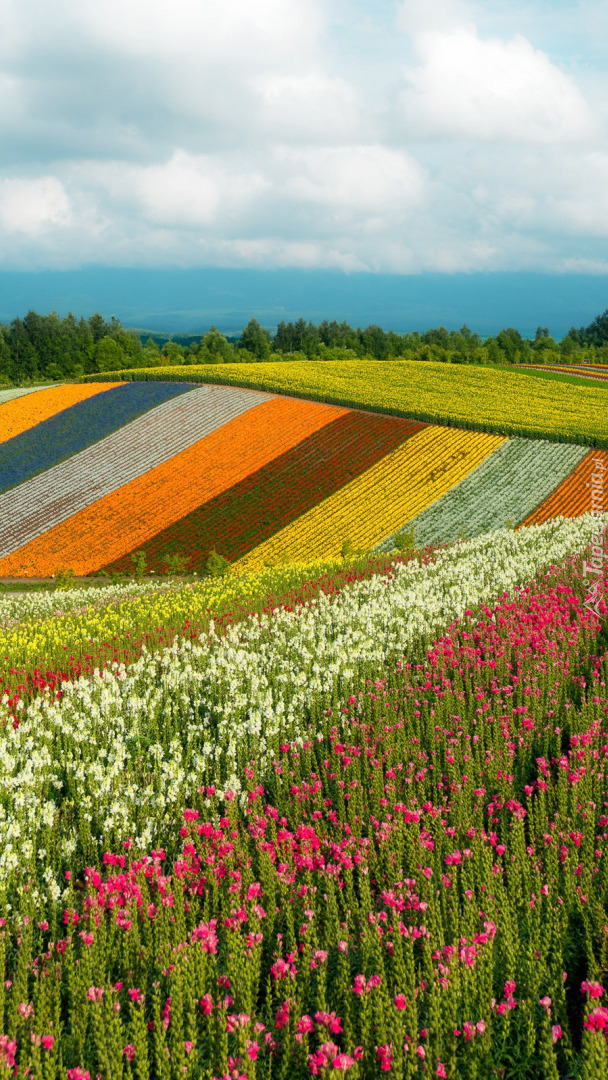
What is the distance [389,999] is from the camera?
4.55 meters

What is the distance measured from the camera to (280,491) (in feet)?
144

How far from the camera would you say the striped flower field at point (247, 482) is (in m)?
38.2

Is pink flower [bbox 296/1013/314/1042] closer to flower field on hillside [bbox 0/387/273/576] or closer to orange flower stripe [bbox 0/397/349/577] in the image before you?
orange flower stripe [bbox 0/397/349/577]

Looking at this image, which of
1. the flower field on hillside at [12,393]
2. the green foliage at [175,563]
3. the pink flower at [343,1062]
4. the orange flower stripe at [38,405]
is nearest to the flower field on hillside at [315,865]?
the pink flower at [343,1062]

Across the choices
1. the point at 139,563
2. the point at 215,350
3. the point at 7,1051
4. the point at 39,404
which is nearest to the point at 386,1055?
the point at 7,1051

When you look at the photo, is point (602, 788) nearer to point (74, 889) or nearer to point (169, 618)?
point (74, 889)

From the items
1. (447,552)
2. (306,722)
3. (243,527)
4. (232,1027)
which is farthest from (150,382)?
(232,1027)

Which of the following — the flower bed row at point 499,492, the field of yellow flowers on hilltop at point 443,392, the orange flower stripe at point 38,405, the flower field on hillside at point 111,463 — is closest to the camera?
the flower bed row at point 499,492

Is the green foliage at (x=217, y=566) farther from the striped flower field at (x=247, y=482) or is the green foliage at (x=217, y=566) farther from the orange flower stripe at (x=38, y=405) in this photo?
the orange flower stripe at (x=38, y=405)

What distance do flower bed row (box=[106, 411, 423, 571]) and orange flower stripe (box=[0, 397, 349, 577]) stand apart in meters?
1.00

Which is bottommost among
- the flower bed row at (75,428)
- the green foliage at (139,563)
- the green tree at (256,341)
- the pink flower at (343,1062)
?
the green foliage at (139,563)

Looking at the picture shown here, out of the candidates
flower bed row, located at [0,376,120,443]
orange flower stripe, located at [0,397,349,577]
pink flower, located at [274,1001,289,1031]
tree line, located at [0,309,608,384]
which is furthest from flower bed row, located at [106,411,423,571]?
tree line, located at [0,309,608,384]

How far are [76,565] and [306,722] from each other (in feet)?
98.0

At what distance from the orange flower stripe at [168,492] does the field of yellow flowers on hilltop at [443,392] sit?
5710 mm
